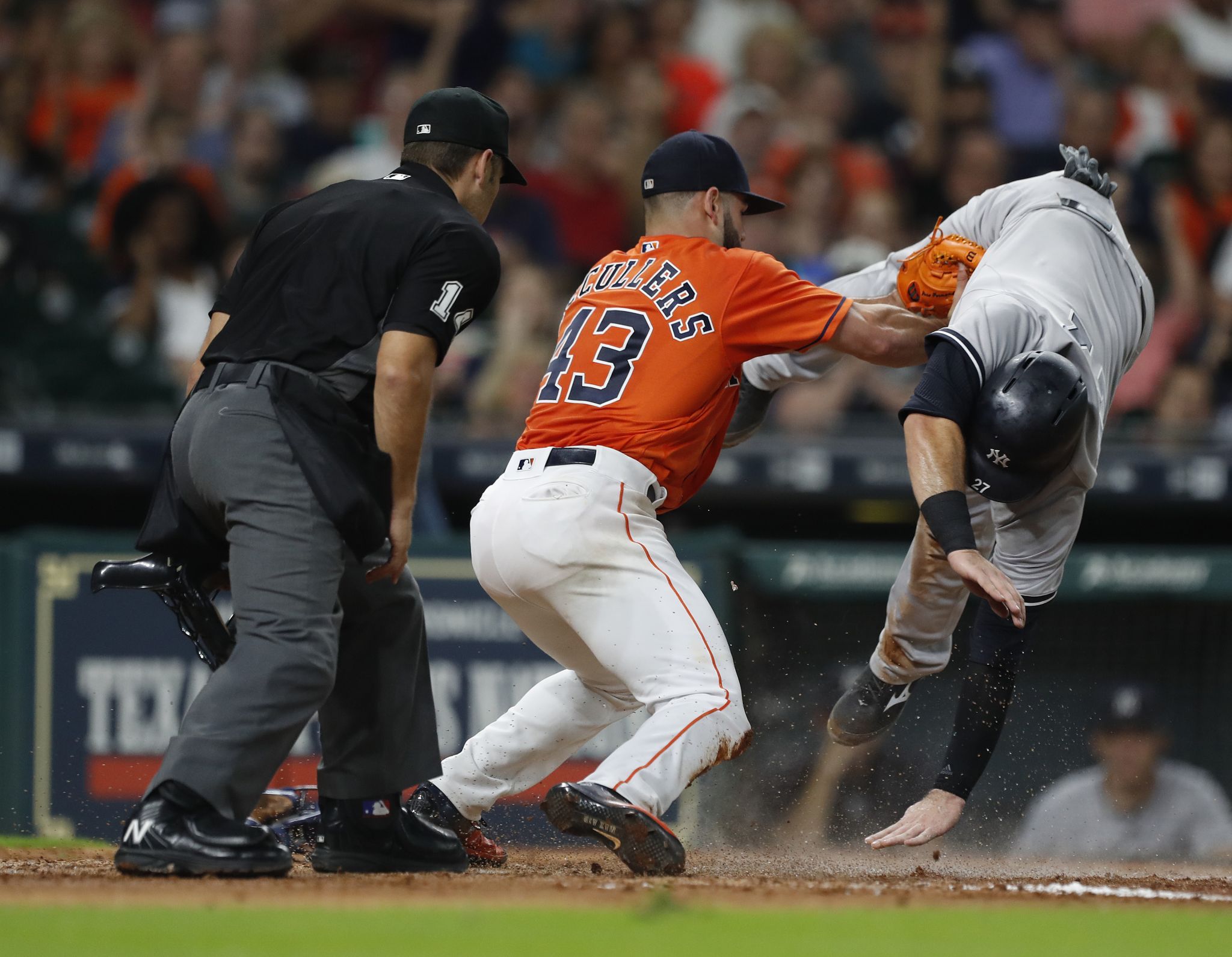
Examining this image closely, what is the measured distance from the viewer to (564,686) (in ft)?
14.0

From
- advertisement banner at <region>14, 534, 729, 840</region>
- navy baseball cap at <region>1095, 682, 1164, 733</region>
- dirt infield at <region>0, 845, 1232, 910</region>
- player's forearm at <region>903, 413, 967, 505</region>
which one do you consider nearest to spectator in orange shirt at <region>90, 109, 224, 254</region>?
advertisement banner at <region>14, 534, 729, 840</region>

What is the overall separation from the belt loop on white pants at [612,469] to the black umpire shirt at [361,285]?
0.45 m

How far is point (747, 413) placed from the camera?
4.73 metres

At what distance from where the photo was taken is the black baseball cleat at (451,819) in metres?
4.27

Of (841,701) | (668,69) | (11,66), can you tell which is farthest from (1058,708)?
(11,66)

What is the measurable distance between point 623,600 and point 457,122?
4.18 ft

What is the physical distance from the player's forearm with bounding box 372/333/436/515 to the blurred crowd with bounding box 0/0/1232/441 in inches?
122

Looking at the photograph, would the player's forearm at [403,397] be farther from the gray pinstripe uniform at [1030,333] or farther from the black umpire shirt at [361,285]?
the gray pinstripe uniform at [1030,333]

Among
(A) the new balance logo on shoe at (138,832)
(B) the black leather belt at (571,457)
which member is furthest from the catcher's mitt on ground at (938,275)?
(A) the new balance logo on shoe at (138,832)

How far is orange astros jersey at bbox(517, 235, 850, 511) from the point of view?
13.1 ft

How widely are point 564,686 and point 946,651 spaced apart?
1110mm

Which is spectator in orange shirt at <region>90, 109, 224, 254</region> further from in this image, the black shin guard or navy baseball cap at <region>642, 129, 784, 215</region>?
the black shin guard

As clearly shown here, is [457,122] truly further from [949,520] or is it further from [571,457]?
[949,520]

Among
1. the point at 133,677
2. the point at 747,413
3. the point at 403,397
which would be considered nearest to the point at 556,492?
the point at 403,397
